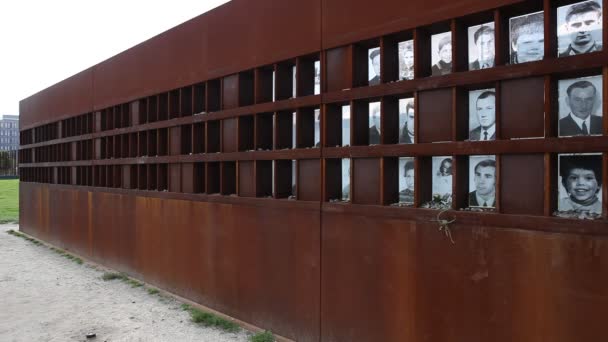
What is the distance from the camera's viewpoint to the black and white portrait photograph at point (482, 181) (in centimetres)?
361

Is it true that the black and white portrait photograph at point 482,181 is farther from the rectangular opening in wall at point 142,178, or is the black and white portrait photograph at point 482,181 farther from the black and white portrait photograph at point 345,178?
the rectangular opening in wall at point 142,178

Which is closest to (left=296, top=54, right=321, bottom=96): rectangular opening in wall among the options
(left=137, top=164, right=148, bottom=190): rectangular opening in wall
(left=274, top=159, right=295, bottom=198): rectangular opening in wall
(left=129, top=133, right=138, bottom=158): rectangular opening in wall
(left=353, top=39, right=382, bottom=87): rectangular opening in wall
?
(left=353, top=39, right=382, bottom=87): rectangular opening in wall

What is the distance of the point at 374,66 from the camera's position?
4496mm

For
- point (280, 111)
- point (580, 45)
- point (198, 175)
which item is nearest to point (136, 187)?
point (198, 175)

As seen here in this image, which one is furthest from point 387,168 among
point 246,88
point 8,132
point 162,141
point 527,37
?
point 8,132

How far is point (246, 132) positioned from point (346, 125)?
5.23 feet

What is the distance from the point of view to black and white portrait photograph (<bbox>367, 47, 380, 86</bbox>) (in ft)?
14.6

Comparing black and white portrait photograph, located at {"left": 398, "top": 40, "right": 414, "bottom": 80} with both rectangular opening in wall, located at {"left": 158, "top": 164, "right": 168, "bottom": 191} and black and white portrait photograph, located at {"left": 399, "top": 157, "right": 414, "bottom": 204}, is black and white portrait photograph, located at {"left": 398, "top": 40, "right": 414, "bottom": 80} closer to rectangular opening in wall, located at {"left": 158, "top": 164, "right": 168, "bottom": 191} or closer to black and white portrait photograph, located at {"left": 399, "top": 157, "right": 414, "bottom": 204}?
black and white portrait photograph, located at {"left": 399, "top": 157, "right": 414, "bottom": 204}

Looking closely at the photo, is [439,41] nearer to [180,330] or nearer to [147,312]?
[180,330]

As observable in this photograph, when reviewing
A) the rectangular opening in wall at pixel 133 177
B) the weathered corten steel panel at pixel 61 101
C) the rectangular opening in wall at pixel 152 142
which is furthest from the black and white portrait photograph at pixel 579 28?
the weathered corten steel panel at pixel 61 101

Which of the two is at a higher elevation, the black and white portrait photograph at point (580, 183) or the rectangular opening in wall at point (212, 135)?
the rectangular opening in wall at point (212, 135)

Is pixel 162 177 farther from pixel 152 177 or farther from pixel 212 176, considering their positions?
→ pixel 212 176

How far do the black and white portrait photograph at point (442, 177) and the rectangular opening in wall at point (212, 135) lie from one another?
3422 mm

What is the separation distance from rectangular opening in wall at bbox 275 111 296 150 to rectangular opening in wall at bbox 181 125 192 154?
90.6 inches
